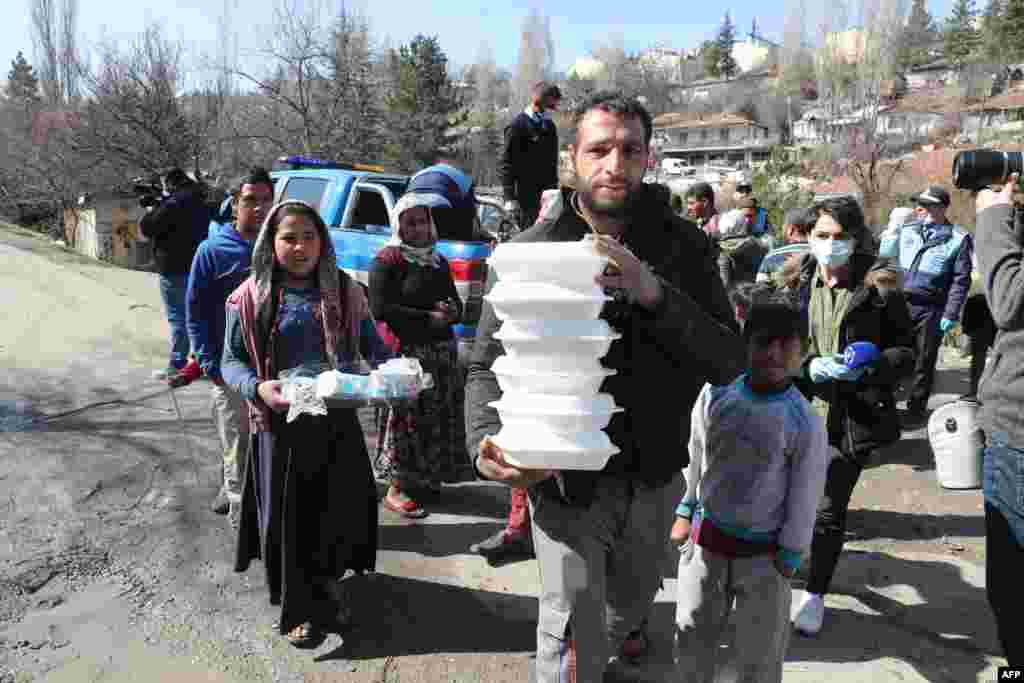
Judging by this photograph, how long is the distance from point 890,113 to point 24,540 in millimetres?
65590

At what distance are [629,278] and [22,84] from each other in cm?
5179

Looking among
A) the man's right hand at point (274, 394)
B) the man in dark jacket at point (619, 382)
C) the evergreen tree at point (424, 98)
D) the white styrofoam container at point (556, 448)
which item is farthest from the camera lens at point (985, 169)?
the evergreen tree at point (424, 98)

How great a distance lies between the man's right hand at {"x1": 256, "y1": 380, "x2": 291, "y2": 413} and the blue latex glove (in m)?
2.27

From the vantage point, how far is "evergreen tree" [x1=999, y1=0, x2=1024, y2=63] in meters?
30.0

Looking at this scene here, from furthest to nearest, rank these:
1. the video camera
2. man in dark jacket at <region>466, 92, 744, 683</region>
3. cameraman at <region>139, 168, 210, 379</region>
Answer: the video camera → cameraman at <region>139, 168, 210, 379</region> → man in dark jacket at <region>466, 92, 744, 683</region>

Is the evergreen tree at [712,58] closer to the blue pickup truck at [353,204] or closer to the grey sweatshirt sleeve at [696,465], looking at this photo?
the blue pickup truck at [353,204]

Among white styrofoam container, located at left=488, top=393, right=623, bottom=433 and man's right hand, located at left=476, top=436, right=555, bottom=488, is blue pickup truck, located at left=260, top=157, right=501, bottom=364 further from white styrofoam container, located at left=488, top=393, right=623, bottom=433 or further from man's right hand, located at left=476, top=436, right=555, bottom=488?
white styrofoam container, located at left=488, top=393, right=623, bottom=433

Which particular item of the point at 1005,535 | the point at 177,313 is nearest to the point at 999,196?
the point at 1005,535

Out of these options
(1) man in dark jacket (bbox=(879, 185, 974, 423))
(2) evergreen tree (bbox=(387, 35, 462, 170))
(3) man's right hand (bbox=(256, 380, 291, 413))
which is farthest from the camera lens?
(2) evergreen tree (bbox=(387, 35, 462, 170))

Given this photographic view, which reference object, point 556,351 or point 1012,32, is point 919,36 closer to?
point 1012,32

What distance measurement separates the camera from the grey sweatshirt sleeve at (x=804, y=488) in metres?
2.44

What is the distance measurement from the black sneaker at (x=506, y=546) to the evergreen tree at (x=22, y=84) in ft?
96.6

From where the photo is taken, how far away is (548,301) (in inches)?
60.2

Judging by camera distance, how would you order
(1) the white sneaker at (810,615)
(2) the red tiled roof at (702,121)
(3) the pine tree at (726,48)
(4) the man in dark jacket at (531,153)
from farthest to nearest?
(3) the pine tree at (726,48) → (2) the red tiled roof at (702,121) → (4) the man in dark jacket at (531,153) → (1) the white sneaker at (810,615)
